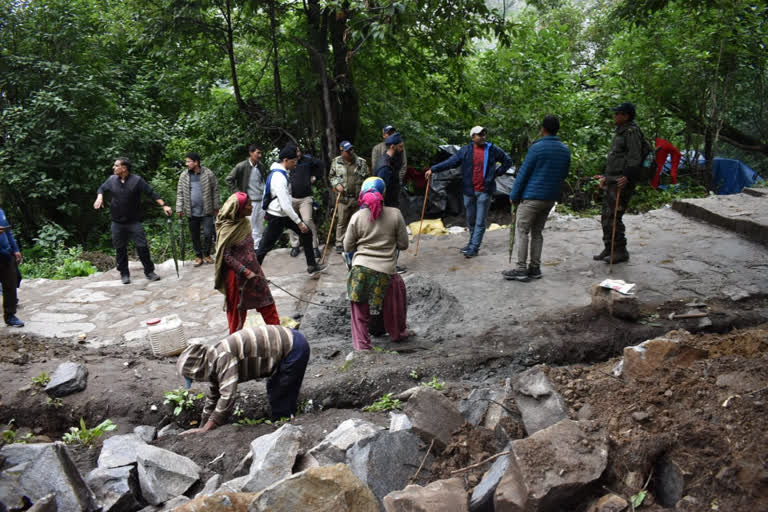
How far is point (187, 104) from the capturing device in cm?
1469

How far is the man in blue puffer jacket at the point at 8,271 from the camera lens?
670cm

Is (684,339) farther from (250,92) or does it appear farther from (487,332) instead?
(250,92)

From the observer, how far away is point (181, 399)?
484 centimetres

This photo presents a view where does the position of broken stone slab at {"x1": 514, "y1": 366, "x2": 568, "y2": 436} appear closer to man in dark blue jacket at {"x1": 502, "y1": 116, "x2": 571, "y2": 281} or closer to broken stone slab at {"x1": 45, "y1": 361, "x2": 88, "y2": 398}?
man in dark blue jacket at {"x1": 502, "y1": 116, "x2": 571, "y2": 281}

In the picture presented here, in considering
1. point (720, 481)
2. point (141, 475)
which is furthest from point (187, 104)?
point (720, 481)

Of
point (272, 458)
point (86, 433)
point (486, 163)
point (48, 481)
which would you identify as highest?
point (486, 163)

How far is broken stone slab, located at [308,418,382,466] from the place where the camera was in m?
3.44

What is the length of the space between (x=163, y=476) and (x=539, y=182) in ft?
16.9

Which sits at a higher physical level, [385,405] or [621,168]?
[621,168]

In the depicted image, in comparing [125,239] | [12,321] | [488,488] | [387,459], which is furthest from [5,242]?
[488,488]

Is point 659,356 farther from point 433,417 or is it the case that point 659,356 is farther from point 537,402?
point 433,417

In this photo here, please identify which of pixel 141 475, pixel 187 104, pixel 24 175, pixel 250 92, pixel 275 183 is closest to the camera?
pixel 141 475

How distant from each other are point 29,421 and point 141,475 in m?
1.93

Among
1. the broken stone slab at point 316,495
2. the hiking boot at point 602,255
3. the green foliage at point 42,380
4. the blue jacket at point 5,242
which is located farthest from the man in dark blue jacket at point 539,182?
the blue jacket at point 5,242
